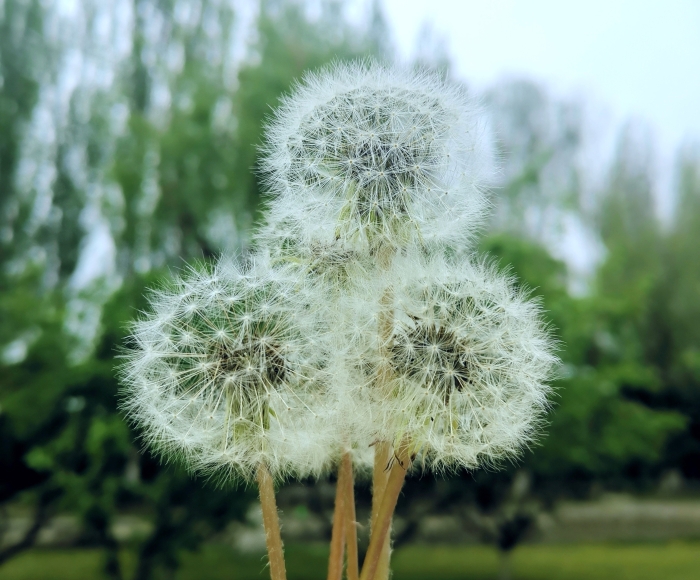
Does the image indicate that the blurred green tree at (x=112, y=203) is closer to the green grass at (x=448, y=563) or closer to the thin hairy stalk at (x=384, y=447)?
the green grass at (x=448, y=563)

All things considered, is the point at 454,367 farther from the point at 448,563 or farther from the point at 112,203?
the point at 448,563

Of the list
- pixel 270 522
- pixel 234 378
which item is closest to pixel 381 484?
pixel 270 522

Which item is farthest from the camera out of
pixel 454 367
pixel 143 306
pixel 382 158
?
pixel 143 306

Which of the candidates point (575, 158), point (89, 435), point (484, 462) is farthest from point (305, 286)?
point (575, 158)

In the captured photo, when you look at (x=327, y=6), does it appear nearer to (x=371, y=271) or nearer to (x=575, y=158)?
(x=575, y=158)

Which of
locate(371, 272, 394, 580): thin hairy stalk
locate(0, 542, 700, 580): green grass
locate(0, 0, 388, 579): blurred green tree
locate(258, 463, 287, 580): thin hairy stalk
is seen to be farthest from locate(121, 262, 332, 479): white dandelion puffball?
locate(0, 542, 700, 580): green grass
